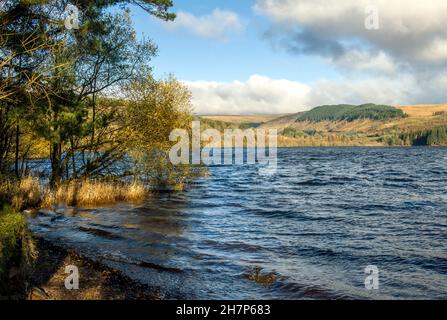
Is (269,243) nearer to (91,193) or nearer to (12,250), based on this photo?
(12,250)

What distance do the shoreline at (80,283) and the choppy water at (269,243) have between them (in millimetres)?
703

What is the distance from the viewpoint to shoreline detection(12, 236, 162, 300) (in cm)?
1059

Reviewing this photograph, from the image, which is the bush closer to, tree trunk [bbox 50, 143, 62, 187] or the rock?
the rock

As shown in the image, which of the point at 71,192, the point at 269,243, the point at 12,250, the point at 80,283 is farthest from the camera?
the point at 71,192

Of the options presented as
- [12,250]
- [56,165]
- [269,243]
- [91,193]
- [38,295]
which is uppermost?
[56,165]

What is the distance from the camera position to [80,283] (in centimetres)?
1233

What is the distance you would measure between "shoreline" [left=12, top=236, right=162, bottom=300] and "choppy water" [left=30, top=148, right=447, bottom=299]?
27.7 inches

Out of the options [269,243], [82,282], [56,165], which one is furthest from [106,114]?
[82,282]

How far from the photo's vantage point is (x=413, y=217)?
26.7 metres

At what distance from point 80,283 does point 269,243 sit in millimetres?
10045

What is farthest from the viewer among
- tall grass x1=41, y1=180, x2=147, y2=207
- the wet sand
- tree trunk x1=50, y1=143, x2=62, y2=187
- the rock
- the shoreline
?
tree trunk x1=50, y1=143, x2=62, y2=187

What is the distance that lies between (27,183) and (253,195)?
20.1 metres

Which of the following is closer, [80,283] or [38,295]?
[38,295]

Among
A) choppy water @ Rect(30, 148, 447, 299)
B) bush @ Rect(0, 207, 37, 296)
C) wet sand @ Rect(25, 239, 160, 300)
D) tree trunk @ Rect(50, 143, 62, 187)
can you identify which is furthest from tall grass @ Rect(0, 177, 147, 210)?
bush @ Rect(0, 207, 37, 296)
